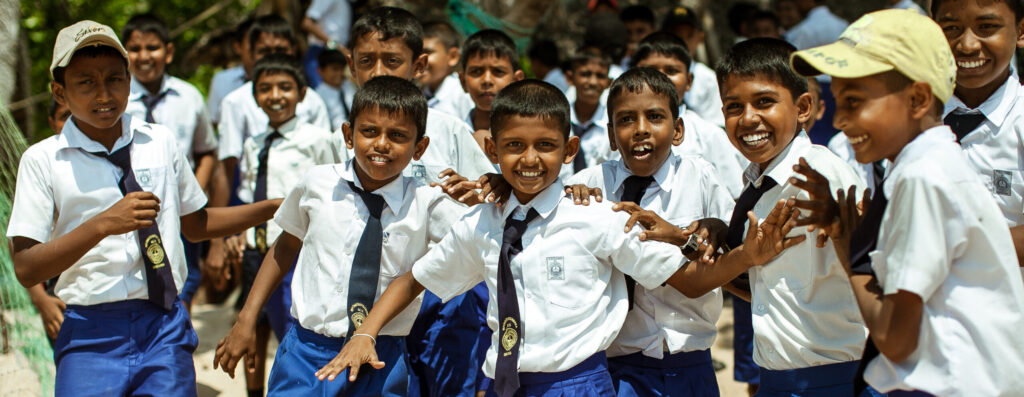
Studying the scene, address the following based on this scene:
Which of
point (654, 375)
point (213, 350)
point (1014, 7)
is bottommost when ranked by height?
point (213, 350)

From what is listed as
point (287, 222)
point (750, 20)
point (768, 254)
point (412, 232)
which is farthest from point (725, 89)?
point (750, 20)

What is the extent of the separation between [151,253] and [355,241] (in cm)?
78

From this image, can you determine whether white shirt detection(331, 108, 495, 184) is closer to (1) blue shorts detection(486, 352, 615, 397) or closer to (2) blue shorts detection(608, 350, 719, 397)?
(2) blue shorts detection(608, 350, 719, 397)

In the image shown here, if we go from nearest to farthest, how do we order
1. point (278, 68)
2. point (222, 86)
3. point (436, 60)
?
point (278, 68), point (436, 60), point (222, 86)

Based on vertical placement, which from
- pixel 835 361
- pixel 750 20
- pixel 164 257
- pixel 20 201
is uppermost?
pixel 750 20

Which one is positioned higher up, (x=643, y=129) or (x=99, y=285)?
(x=643, y=129)

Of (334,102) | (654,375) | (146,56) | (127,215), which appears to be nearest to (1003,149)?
(654,375)

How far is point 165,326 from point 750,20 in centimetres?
535

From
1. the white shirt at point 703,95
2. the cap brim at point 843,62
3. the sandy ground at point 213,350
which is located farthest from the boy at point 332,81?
the cap brim at point 843,62

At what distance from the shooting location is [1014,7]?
324cm

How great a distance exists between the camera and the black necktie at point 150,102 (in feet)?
17.9

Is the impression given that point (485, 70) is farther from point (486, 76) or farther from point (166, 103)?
point (166, 103)

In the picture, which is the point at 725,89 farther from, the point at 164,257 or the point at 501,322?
the point at 164,257

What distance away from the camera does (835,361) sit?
276cm
